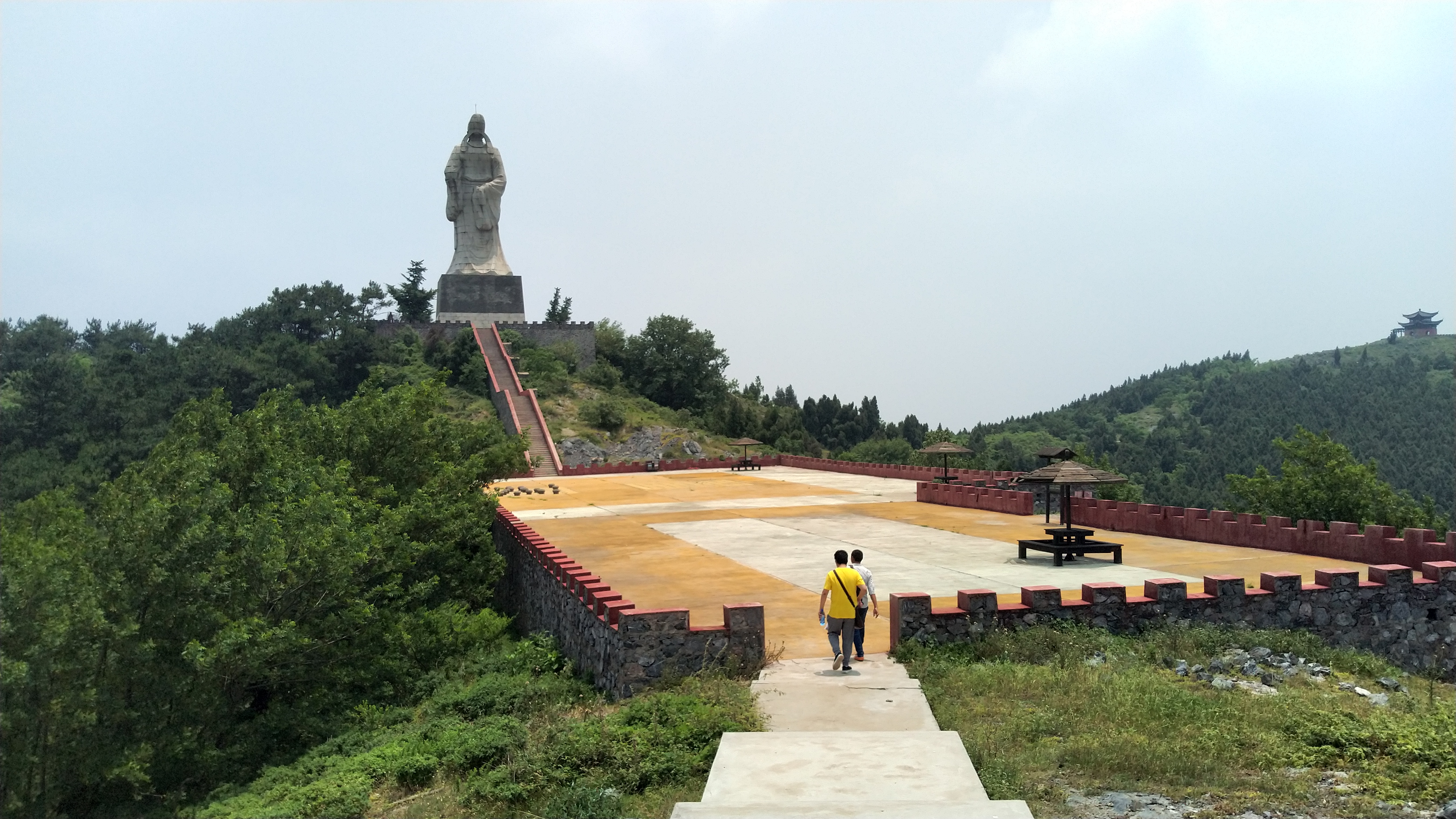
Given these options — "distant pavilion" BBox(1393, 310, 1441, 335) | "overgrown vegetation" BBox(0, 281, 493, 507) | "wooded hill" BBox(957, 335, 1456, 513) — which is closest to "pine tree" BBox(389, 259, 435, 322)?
"overgrown vegetation" BBox(0, 281, 493, 507)

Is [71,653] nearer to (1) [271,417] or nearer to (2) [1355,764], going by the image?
(1) [271,417]

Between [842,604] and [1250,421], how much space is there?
406 ft

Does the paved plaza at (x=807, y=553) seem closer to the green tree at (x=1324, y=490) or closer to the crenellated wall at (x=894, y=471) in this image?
the crenellated wall at (x=894, y=471)

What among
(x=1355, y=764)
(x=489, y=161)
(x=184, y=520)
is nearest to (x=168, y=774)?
(x=184, y=520)

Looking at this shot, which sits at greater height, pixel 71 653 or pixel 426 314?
pixel 426 314

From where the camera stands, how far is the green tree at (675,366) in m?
66.2

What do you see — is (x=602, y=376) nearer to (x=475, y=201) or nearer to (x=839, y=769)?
(x=475, y=201)

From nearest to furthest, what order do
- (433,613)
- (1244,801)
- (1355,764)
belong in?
1. (1244,801)
2. (1355,764)
3. (433,613)

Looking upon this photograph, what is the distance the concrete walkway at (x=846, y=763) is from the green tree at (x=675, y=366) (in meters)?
54.2

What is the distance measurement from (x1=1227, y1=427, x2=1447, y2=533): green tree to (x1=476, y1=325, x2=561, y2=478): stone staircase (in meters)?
28.6

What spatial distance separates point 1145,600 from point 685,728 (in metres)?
7.16

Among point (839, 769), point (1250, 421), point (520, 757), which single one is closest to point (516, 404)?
point (520, 757)

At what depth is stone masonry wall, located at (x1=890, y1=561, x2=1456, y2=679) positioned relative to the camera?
13.0 meters

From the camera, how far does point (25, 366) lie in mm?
72562
